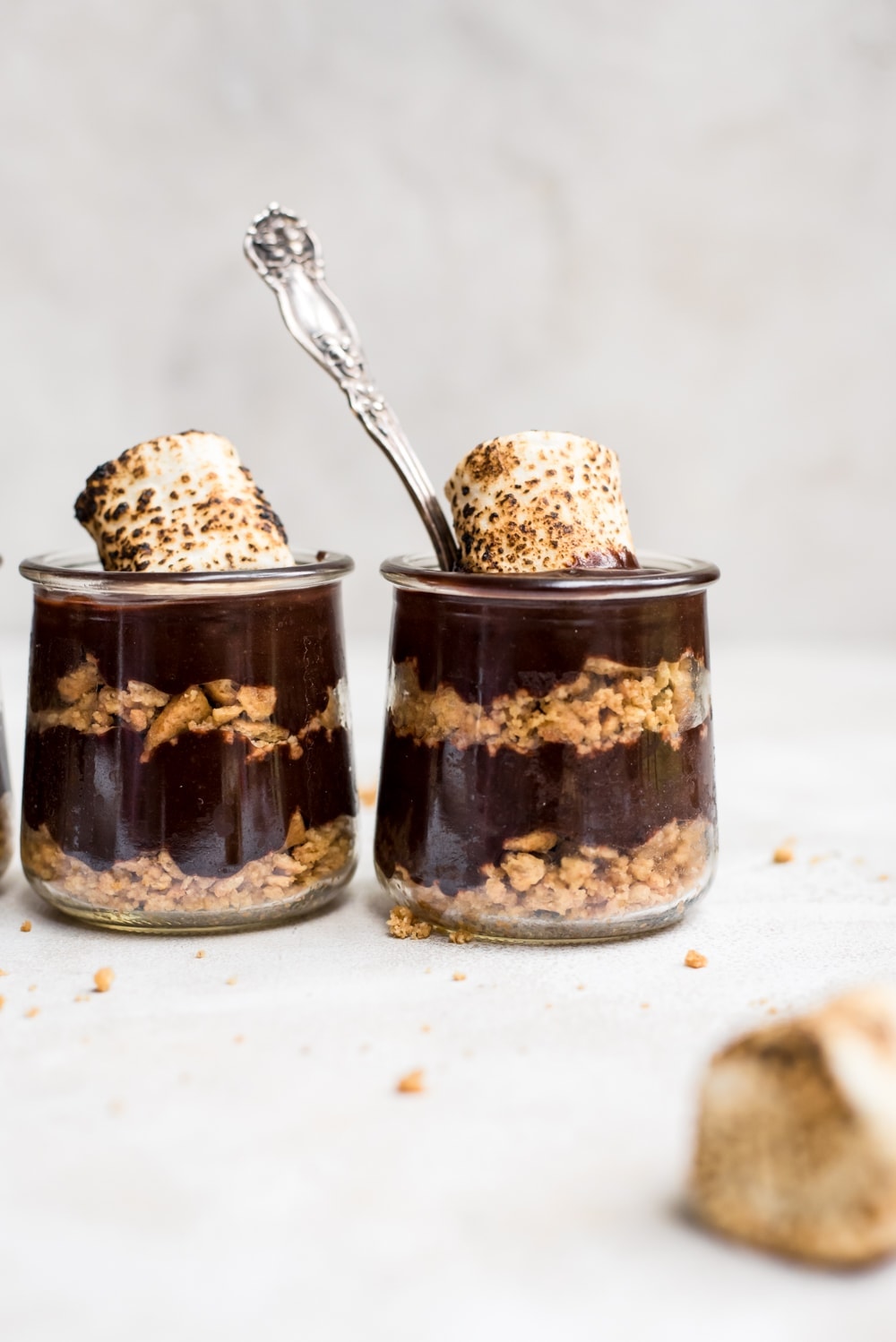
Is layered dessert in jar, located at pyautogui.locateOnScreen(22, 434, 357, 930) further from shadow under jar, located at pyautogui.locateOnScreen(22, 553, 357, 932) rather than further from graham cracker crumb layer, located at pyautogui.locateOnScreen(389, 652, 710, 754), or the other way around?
graham cracker crumb layer, located at pyautogui.locateOnScreen(389, 652, 710, 754)

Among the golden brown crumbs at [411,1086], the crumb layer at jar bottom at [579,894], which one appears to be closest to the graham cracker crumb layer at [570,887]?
the crumb layer at jar bottom at [579,894]

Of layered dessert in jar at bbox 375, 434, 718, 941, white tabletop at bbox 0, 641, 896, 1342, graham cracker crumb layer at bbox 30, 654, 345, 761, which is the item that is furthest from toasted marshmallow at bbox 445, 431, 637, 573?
white tabletop at bbox 0, 641, 896, 1342

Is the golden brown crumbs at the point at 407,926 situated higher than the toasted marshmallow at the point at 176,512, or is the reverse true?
the toasted marshmallow at the point at 176,512

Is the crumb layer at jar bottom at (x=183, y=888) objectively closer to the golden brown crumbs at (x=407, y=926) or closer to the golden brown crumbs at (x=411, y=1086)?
the golden brown crumbs at (x=407, y=926)

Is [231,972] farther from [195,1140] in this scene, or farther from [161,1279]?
[161,1279]

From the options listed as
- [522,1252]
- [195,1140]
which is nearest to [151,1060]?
[195,1140]

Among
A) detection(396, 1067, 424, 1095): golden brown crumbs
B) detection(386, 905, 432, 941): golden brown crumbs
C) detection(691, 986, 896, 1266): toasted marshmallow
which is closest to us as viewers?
detection(691, 986, 896, 1266): toasted marshmallow
